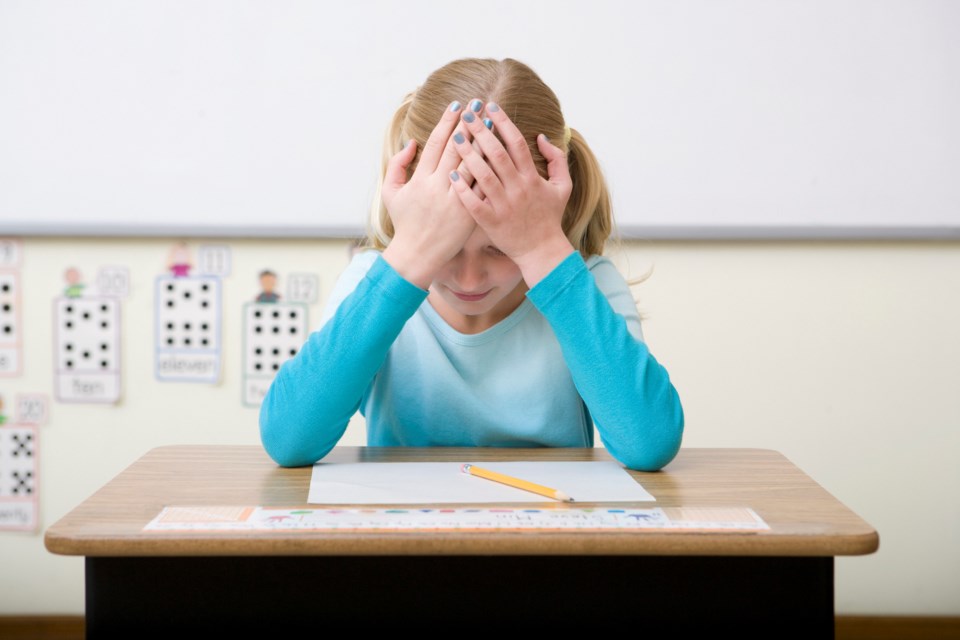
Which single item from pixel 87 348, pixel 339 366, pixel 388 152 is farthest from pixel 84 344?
pixel 339 366

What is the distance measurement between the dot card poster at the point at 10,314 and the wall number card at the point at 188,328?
0.93 ft

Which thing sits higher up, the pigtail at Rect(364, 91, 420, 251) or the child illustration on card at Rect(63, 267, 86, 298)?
the pigtail at Rect(364, 91, 420, 251)

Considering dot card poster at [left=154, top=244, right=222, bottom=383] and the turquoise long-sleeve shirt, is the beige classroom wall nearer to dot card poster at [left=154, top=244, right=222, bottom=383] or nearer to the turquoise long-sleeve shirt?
dot card poster at [left=154, top=244, right=222, bottom=383]

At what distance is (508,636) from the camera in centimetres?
71

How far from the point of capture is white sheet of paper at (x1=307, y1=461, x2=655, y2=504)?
75cm

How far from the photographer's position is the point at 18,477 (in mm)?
1848

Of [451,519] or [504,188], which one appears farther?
[504,188]

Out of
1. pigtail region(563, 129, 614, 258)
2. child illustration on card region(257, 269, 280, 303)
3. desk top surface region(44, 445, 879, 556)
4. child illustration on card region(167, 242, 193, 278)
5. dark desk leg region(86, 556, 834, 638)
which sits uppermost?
pigtail region(563, 129, 614, 258)

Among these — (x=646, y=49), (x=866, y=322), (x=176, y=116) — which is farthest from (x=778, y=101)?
(x=176, y=116)

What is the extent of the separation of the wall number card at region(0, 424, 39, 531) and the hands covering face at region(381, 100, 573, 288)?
1.27 meters

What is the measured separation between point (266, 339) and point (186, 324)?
0.16 meters

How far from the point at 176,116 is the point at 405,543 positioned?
137cm

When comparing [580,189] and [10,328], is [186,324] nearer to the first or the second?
[10,328]

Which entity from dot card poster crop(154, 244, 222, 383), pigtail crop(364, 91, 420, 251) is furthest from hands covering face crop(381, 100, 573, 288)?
dot card poster crop(154, 244, 222, 383)
